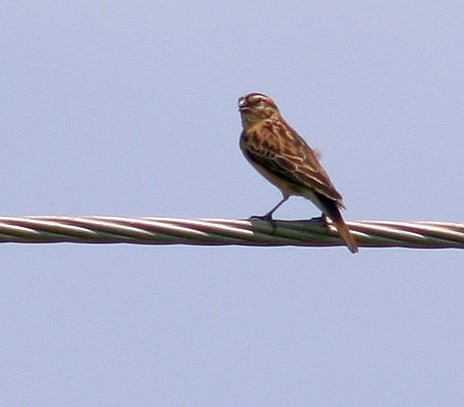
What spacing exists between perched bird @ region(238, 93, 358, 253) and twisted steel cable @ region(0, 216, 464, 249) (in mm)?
1546

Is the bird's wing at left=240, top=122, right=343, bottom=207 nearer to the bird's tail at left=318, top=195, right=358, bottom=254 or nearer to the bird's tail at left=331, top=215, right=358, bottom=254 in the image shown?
the bird's tail at left=318, top=195, right=358, bottom=254

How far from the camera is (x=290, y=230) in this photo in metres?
9.86

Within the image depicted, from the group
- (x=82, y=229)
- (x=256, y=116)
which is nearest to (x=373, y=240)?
(x=82, y=229)

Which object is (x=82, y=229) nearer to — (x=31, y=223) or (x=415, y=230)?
(x=31, y=223)

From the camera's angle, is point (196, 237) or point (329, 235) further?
point (329, 235)

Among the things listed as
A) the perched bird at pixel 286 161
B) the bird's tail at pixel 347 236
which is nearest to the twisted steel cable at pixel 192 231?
the bird's tail at pixel 347 236

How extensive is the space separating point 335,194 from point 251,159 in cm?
179

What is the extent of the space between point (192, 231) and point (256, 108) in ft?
21.9

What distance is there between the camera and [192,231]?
9.16 metres

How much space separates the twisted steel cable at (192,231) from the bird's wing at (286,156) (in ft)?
8.81

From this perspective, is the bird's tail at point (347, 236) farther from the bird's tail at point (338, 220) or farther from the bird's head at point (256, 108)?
the bird's head at point (256, 108)

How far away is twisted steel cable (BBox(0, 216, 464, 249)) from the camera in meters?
9.03

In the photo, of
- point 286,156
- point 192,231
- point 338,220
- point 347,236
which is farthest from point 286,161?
point 192,231

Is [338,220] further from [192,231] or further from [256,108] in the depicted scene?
[256,108]
